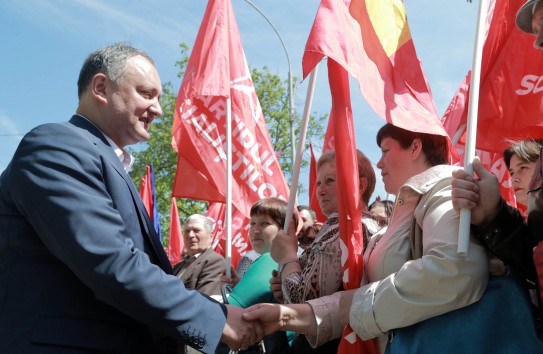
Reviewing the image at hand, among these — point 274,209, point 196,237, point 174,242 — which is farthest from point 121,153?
point 174,242

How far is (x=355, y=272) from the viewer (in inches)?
122

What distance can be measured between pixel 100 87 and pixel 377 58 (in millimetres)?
1444

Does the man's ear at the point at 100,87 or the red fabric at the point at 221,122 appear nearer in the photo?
the man's ear at the point at 100,87

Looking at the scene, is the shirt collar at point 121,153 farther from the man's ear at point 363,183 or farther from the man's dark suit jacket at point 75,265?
the man's ear at point 363,183

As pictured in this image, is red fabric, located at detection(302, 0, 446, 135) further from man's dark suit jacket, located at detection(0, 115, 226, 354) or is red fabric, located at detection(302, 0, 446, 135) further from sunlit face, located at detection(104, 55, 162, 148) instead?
man's dark suit jacket, located at detection(0, 115, 226, 354)

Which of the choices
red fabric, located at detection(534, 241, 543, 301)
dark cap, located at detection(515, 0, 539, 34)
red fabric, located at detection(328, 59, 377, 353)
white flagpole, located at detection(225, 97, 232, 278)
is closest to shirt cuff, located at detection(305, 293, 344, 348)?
red fabric, located at detection(328, 59, 377, 353)

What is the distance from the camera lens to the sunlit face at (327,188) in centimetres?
399

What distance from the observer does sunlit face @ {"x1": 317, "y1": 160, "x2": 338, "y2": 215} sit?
13.1ft

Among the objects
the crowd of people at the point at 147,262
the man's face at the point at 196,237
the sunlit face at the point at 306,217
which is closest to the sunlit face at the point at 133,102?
the crowd of people at the point at 147,262

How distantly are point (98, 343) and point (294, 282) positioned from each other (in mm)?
1270

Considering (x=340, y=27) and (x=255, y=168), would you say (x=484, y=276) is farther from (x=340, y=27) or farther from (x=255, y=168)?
(x=255, y=168)

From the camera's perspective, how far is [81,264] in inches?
96.2

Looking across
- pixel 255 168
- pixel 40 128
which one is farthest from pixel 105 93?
pixel 255 168

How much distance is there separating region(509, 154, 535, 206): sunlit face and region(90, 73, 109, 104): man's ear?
8.50 feet
